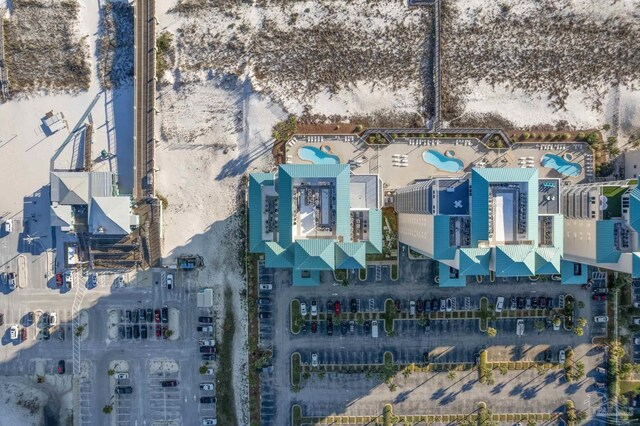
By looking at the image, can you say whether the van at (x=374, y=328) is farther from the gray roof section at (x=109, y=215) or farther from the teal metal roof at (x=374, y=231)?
the gray roof section at (x=109, y=215)

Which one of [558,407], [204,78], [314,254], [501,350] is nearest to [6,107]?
[204,78]

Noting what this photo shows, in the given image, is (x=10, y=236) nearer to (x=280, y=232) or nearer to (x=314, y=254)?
(x=280, y=232)

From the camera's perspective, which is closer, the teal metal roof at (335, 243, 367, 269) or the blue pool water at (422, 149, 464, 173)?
the teal metal roof at (335, 243, 367, 269)

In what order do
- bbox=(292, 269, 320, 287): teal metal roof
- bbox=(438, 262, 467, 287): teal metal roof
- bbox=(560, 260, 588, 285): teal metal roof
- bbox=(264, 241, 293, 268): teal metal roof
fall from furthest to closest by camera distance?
bbox=(292, 269, 320, 287): teal metal roof
bbox=(560, 260, 588, 285): teal metal roof
bbox=(438, 262, 467, 287): teal metal roof
bbox=(264, 241, 293, 268): teal metal roof

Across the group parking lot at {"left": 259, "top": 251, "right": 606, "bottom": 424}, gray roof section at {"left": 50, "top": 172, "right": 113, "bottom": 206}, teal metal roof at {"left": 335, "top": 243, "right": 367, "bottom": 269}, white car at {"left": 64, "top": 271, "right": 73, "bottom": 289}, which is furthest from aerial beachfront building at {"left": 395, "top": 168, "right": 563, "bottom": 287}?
white car at {"left": 64, "top": 271, "right": 73, "bottom": 289}

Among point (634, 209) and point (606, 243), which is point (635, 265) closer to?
point (606, 243)

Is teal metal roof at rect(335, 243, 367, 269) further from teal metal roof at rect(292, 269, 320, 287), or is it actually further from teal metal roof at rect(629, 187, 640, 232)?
teal metal roof at rect(629, 187, 640, 232)

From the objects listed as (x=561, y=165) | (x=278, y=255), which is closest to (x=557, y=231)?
(x=561, y=165)
